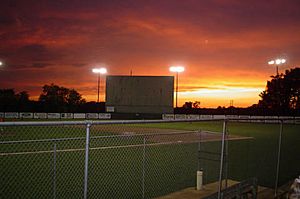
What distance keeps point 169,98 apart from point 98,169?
134ft

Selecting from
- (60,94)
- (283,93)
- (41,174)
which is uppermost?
(283,93)

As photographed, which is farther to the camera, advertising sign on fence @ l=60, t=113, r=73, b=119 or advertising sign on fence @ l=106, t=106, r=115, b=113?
advertising sign on fence @ l=106, t=106, r=115, b=113

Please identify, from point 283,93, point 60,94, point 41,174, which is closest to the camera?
point 41,174

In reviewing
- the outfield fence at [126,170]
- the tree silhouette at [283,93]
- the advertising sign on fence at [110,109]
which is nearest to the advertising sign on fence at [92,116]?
the advertising sign on fence at [110,109]

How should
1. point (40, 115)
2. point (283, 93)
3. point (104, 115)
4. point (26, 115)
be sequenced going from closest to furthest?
1. point (26, 115)
2. point (40, 115)
3. point (104, 115)
4. point (283, 93)

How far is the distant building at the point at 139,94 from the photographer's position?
52.0 metres

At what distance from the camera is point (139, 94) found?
5316cm

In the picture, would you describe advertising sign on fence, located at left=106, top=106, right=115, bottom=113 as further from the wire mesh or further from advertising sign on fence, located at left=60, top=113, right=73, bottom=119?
the wire mesh

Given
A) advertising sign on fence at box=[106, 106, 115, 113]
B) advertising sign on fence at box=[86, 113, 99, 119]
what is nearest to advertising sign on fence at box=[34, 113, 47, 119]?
advertising sign on fence at box=[86, 113, 99, 119]

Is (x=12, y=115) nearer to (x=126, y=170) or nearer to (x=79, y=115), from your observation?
(x=79, y=115)

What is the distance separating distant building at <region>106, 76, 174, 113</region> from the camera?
5197 cm

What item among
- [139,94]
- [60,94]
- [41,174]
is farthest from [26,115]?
[41,174]

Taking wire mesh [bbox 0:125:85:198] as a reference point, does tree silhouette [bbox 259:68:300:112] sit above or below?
above

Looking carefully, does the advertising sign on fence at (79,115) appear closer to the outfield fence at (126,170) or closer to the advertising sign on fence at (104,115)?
the advertising sign on fence at (104,115)
